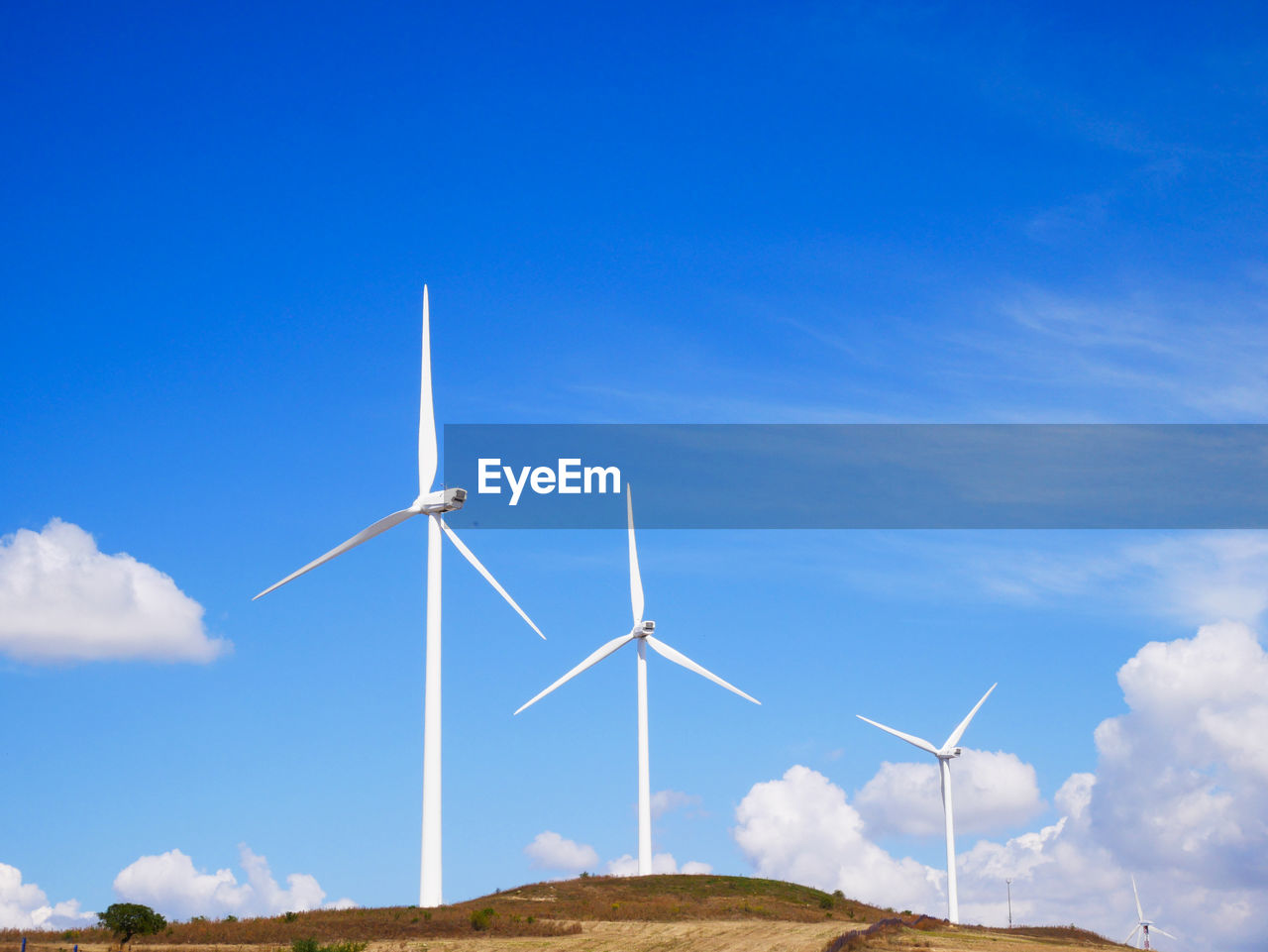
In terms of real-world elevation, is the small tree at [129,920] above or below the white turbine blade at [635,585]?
below

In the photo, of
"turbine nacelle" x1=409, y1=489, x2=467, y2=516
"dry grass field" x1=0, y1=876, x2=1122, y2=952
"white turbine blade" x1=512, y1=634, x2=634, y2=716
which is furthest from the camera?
"white turbine blade" x1=512, y1=634, x2=634, y2=716

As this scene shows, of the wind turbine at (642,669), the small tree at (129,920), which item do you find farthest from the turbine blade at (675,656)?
the small tree at (129,920)

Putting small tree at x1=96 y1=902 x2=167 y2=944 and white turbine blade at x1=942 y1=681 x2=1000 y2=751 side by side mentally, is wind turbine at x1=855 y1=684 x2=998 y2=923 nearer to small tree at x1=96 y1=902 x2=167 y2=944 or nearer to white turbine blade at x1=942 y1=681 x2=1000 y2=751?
white turbine blade at x1=942 y1=681 x2=1000 y2=751

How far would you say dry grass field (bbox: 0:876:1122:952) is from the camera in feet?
246

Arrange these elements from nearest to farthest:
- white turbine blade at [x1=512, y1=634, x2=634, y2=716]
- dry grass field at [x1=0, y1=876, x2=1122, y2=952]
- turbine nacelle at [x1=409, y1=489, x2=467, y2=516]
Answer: dry grass field at [x1=0, y1=876, x2=1122, y2=952] → turbine nacelle at [x1=409, y1=489, x2=467, y2=516] → white turbine blade at [x1=512, y1=634, x2=634, y2=716]

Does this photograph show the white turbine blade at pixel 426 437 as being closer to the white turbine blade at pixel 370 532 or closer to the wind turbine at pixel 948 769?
the white turbine blade at pixel 370 532

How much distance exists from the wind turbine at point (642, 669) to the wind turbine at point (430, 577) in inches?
1124

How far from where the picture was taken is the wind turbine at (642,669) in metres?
126

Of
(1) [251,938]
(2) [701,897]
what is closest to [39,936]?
(1) [251,938]

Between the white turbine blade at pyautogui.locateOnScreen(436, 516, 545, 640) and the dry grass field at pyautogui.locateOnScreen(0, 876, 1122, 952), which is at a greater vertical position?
the white turbine blade at pyautogui.locateOnScreen(436, 516, 545, 640)

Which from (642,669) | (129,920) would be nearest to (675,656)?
(642,669)

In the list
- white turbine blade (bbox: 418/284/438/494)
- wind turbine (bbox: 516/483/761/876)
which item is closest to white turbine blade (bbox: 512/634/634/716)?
wind turbine (bbox: 516/483/761/876)

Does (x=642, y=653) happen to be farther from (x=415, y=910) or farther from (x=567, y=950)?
(x=567, y=950)

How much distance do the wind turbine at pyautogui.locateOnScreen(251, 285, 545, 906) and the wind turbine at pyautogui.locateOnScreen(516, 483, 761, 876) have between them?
28553mm
